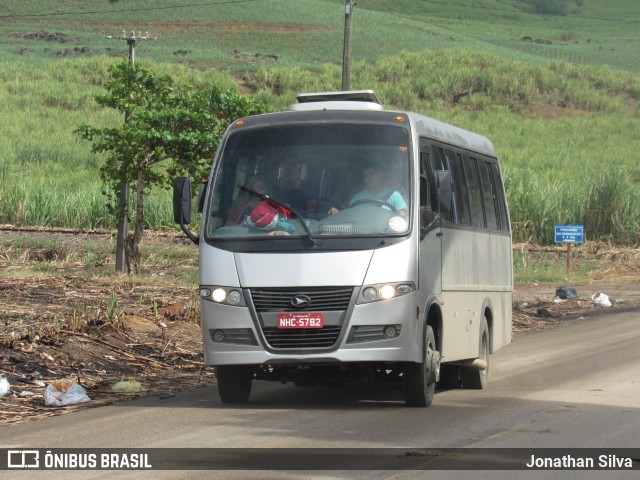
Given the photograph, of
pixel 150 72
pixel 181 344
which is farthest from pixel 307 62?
pixel 181 344

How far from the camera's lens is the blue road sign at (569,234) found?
31364 mm

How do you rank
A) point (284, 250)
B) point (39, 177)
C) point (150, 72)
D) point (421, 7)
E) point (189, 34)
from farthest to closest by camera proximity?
1. point (421, 7)
2. point (189, 34)
3. point (39, 177)
4. point (150, 72)
5. point (284, 250)

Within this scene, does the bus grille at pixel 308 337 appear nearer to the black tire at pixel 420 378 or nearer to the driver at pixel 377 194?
the black tire at pixel 420 378

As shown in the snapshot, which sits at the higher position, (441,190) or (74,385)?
(441,190)

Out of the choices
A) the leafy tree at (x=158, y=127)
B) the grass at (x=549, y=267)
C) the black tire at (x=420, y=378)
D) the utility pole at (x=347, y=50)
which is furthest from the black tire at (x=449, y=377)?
the utility pole at (x=347, y=50)

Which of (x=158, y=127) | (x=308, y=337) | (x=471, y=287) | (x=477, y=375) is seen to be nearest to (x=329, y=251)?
(x=308, y=337)

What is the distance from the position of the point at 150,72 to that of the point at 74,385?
1259 cm

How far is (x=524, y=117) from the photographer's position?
78.8 metres

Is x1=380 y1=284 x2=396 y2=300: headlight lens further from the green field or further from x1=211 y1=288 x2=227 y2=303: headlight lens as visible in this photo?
the green field

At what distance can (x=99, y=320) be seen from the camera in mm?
16125

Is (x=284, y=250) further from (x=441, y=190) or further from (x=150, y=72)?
(x=150, y=72)

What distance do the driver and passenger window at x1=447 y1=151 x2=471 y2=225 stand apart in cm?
154

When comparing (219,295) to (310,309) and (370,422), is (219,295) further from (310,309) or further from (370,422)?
(370,422)

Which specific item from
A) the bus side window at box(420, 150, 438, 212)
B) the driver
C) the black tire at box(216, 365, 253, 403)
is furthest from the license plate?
the bus side window at box(420, 150, 438, 212)
